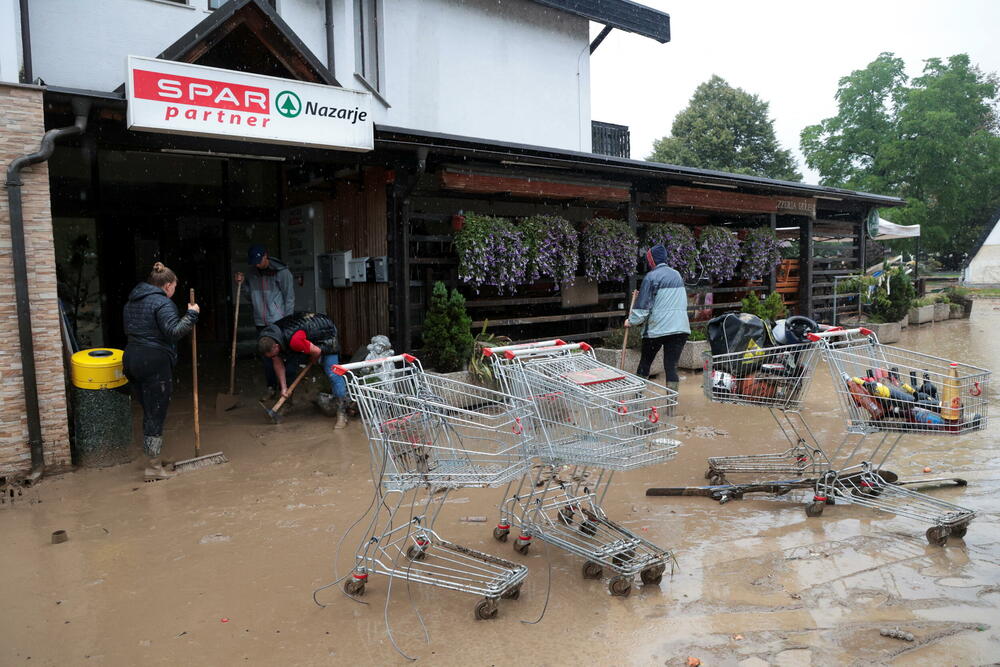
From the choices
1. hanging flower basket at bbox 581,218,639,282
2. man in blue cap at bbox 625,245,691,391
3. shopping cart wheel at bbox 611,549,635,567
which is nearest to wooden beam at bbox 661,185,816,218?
hanging flower basket at bbox 581,218,639,282

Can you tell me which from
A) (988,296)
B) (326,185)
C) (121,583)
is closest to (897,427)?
(121,583)

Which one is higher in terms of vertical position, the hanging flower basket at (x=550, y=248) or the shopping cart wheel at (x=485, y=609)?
the hanging flower basket at (x=550, y=248)

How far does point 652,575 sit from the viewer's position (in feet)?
13.3

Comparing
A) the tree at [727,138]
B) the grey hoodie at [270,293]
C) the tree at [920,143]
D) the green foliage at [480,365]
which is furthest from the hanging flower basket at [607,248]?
the tree at [727,138]

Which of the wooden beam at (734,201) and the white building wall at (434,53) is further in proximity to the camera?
the wooden beam at (734,201)

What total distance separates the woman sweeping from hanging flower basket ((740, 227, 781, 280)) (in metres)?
10.4

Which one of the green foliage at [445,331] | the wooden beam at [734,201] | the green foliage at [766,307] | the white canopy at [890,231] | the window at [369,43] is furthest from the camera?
the white canopy at [890,231]

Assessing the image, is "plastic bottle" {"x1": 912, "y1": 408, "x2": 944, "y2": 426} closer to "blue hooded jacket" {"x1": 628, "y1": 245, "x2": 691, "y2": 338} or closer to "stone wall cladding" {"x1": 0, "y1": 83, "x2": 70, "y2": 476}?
"blue hooded jacket" {"x1": 628, "y1": 245, "x2": 691, "y2": 338}

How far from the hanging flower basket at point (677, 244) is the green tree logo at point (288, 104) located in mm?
6377

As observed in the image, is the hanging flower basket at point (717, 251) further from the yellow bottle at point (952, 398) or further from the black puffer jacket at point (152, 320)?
the black puffer jacket at point (152, 320)

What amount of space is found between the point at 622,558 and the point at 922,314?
59.6 ft

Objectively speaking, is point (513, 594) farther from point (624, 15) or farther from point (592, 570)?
point (624, 15)

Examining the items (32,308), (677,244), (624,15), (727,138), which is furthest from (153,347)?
(727,138)

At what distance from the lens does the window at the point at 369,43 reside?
39.4 ft
